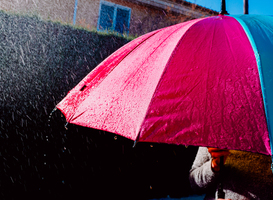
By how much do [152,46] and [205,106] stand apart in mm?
664

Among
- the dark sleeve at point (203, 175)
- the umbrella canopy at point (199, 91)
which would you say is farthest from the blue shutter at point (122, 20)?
the umbrella canopy at point (199, 91)

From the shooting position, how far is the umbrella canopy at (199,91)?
3.19ft

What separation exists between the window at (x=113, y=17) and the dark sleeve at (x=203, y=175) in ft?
27.7

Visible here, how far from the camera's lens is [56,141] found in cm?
391

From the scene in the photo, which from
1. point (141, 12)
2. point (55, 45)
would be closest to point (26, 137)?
point (55, 45)

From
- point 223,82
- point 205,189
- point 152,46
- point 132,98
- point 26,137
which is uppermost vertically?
point 152,46

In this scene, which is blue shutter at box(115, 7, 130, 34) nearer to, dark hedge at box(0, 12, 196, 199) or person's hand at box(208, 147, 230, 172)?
dark hedge at box(0, 12, 196, 199)

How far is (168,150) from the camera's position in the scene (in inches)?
180

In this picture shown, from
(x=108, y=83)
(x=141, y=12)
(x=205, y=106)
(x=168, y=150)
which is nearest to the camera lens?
(x=205, y=106)

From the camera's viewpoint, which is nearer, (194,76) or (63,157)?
(194,76)

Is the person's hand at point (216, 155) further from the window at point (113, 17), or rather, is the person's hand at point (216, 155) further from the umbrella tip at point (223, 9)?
the window at point (113, 17)

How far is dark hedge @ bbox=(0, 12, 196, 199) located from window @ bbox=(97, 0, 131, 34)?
5.48 meters

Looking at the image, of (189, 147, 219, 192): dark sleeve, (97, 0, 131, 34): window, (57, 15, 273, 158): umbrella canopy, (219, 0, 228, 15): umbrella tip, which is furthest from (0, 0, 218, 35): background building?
(57, 15, 273, 158): umbrella canopy

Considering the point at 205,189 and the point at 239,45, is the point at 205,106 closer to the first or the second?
the point at 239,45
